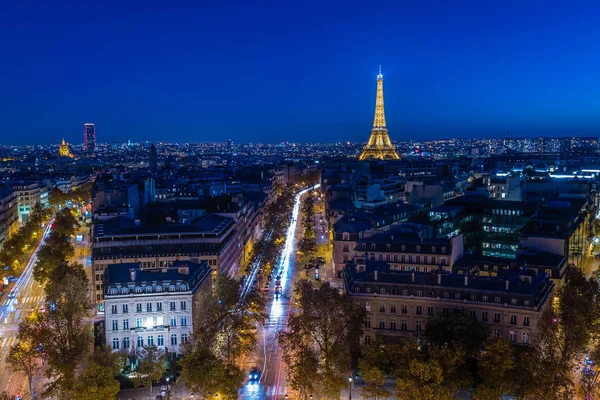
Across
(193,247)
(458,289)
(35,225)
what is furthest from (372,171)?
(458,289)

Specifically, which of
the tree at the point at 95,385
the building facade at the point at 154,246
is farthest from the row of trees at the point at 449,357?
the building facade at the point at 154,246

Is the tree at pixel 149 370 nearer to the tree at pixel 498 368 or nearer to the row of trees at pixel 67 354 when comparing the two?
the row of trees at pixel 67 354

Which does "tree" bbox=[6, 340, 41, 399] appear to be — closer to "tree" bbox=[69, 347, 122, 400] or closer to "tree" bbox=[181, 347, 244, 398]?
"tree" bbox=[69, 347, 122, 400]

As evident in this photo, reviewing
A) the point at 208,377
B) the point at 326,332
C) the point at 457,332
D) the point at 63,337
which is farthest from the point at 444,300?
the point at 63,337

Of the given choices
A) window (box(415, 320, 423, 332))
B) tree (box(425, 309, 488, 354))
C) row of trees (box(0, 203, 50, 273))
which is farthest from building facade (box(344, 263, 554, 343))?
row of trees (box(0, 203, 50, 273))

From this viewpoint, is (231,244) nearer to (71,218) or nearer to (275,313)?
(275,313)

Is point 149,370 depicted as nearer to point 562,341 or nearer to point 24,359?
point 24,359
